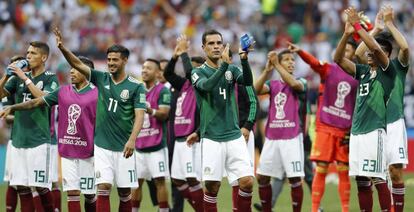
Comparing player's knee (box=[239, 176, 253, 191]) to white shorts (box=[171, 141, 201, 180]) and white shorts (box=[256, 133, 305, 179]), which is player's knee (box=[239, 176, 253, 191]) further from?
white shorts (box=[171, 141, 201, 180])

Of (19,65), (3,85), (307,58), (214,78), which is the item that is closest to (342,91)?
(307,58)

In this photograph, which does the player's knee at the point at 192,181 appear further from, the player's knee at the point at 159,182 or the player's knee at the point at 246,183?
the player's knee at the point at 246,183

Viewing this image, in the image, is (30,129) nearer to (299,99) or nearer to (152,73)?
(152,73)

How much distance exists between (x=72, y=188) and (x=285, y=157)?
3.48 meters

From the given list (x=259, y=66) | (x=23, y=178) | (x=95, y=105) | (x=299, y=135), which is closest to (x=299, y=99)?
(x=299, y=135)

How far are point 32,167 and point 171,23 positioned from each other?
15.2 meters

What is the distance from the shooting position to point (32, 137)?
43.2ft

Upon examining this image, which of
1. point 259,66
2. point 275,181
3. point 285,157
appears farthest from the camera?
point 259,66

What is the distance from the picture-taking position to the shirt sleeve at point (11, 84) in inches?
527

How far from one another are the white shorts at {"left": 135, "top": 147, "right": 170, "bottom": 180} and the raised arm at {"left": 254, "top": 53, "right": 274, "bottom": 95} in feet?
5.71

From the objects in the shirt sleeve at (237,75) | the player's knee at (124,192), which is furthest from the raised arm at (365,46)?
the player's knee at (124,192)

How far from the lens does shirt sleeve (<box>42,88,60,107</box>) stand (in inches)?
500

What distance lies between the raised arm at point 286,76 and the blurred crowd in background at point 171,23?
34.5ft

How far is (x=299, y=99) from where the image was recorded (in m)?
14.8
